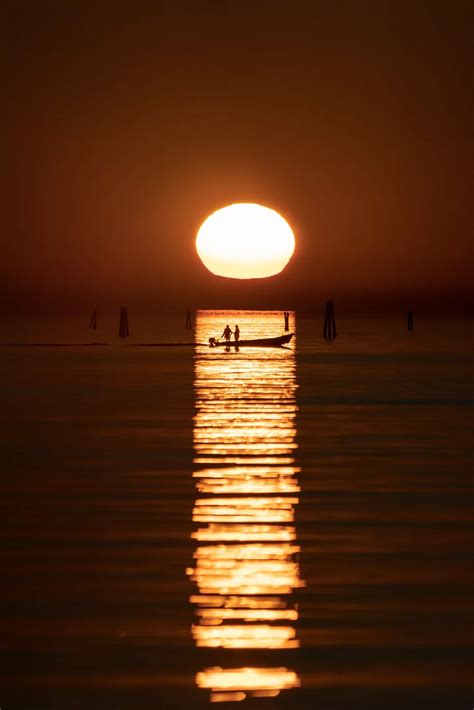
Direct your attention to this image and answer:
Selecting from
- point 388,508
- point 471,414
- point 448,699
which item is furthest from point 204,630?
point 471,414

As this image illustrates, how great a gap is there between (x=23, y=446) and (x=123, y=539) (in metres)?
5.10

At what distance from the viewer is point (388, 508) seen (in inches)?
307

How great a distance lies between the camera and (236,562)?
5988mm

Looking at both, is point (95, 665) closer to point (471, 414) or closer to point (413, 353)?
point (471, 414)

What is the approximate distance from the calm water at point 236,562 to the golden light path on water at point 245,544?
0.06 ft

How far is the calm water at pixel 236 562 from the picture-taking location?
4.14 meters

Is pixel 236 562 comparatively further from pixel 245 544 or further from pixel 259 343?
pixel 259 343

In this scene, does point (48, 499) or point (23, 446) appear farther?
point (23, 446)

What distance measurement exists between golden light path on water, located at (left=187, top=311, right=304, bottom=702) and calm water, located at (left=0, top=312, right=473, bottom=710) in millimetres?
18

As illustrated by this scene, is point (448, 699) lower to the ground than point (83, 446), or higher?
lower

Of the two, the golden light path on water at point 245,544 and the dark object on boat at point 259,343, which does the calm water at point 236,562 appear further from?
the dark object on boat at point 259,343

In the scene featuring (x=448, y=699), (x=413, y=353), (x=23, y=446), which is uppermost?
(x=413, y=353)

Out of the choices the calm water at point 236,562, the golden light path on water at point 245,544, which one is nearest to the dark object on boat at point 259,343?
the golden light path on water at point 245,544

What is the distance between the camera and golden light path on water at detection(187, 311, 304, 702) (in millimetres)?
4375
